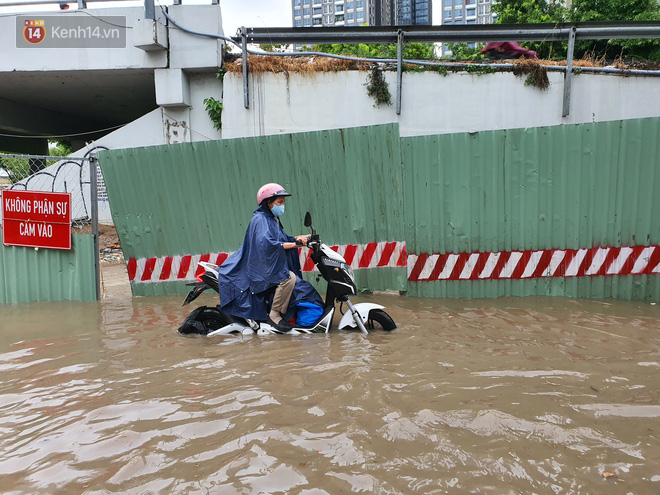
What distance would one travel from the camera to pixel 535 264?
6.35 metres

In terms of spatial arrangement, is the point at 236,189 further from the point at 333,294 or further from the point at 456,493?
the point at 456,493

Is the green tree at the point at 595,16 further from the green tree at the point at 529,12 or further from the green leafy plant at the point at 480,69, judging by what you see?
the green leafy plant at the point at 480,69

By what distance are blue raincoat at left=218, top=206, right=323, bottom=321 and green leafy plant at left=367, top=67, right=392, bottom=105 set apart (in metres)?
5.46

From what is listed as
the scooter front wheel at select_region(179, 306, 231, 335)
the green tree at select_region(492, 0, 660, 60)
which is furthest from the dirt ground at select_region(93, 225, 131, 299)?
the green tree at select_region(492, 0, 660, 60)

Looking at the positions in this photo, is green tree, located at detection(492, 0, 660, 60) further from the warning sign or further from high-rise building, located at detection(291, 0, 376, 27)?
high-rise building, located at detection(291, 0, 376, 27)

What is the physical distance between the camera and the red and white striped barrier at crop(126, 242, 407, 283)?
6535 millimetres

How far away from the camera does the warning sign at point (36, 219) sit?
6.60 metres

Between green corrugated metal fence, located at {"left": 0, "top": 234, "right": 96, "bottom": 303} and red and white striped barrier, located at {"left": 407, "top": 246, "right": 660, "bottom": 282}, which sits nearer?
red and white striped barrier, located at {"left": 407, "top": 246, "right": 660, "bottom": 282}

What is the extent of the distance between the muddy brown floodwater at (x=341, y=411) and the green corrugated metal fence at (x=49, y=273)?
1747 mm

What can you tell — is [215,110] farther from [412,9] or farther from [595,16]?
[412,9]

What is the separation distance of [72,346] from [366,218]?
3782mm

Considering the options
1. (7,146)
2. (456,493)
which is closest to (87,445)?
(456,493)

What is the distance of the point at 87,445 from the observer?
2652 millimetres

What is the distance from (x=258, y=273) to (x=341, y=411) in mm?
2031
